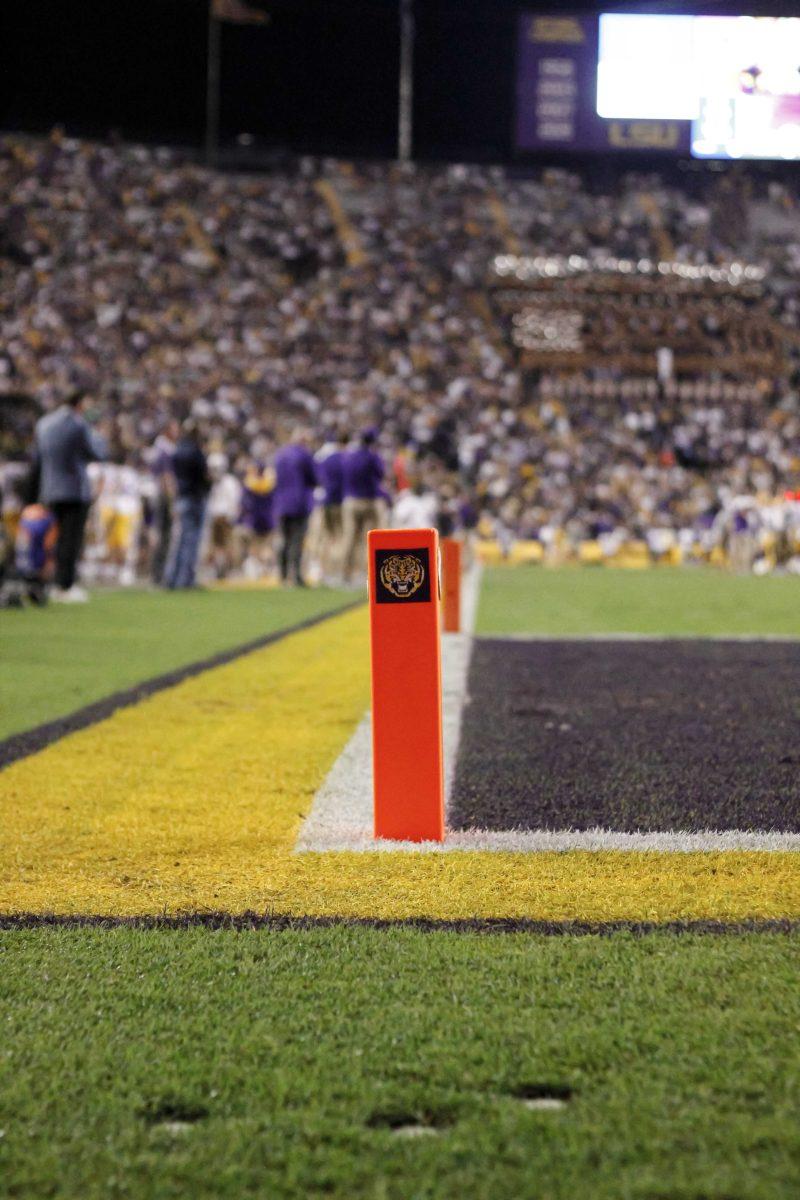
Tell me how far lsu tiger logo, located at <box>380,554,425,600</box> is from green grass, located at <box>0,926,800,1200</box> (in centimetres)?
91

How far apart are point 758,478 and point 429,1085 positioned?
1280 inches

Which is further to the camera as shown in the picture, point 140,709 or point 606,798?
point 140,709

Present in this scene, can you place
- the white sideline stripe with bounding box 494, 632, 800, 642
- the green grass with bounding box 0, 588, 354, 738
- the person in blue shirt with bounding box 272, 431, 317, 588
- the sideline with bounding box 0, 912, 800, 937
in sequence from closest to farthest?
1. the sideline with bounding box 0, 912, 800, 937
2. the green grass with bounding box 0, 588, 354, 738
3. the white sideline stripe with bounding box 494, 632, 800, 642
4. the person in blue shirt with bounding box 272, 431, 317, 588

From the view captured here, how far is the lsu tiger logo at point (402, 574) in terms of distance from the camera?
3.03 metres

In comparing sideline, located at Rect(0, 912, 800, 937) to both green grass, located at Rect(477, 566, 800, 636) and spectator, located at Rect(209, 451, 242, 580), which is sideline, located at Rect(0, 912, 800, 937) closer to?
green grass, located at Rect(477, 566, 800, 636)

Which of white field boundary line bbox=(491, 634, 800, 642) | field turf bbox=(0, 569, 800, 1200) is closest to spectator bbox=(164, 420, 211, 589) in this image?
white field boundary line bbox=(491, 634, 800, 642)

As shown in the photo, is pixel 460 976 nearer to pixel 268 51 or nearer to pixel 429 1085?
pixel 429 1085

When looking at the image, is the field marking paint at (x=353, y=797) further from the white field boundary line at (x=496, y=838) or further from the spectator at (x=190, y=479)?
the spectator at (x=190, y=479)

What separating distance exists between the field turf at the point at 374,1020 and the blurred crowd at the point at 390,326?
23821 mm

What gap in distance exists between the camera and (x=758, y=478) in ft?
107

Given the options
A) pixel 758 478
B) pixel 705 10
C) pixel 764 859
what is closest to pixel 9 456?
pixel 758 478

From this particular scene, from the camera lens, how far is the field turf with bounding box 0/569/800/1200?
1502 mm

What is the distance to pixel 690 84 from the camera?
3256 centimetres

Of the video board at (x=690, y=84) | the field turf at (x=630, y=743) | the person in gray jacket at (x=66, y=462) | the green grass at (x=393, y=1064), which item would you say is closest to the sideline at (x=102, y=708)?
the field turf at (x=630, y=743)
